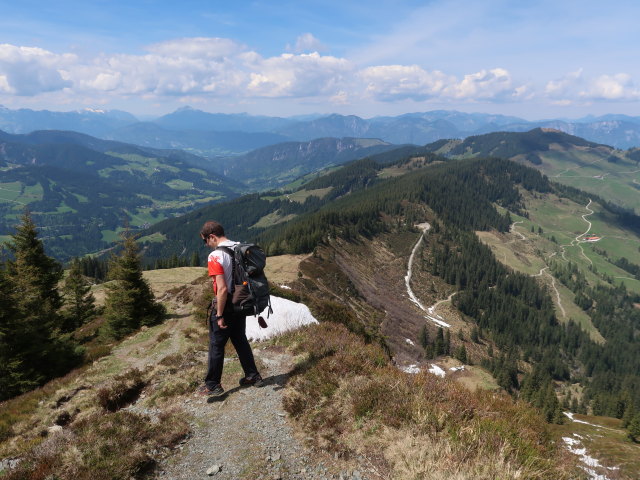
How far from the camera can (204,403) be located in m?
10.2

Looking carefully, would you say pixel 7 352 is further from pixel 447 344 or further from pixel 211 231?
pixel 447 344

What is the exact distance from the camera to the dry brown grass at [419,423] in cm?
600

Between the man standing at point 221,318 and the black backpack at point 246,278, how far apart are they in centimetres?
12

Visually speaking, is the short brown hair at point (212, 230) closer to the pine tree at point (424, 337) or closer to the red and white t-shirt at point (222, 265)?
the red and white t-shirt at point (222, 265)

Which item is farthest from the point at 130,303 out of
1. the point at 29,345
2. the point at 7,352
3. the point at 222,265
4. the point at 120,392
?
the point at 222,265

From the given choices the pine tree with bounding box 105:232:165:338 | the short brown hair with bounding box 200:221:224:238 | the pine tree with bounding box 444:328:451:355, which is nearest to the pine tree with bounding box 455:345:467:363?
the pine tree with bounding box 444:328:451:355

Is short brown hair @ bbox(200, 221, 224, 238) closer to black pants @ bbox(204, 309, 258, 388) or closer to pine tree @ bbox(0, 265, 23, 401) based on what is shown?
black pants @ bbox(204, 309, 258, 388)

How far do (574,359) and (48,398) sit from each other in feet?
680

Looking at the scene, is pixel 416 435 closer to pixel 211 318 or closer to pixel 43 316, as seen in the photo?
pixel 211 318

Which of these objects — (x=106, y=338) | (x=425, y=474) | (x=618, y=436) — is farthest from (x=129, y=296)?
(x=618, y=436)

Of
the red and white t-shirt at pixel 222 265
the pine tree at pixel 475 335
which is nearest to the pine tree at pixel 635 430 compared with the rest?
the pine tree at pixel 475 335

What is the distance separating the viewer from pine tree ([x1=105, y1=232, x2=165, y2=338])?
2433 centimetres

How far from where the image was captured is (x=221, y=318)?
947 centimetres

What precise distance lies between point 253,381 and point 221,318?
2966 millimetres
